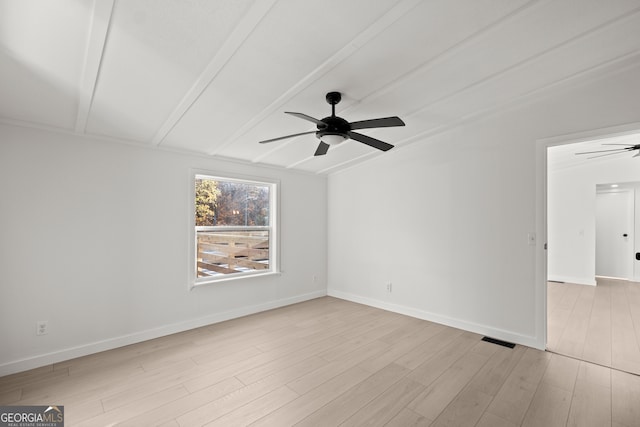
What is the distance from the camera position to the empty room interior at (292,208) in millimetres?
2027

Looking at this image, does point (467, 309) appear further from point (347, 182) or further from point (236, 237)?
point (236, 237)

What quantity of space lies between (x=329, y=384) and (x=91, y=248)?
281 cm

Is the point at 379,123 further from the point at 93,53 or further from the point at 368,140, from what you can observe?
the point at 93,53

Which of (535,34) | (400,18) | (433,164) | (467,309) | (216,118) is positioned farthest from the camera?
(433,164)

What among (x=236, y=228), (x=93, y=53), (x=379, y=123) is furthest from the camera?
(x=236, y=228)

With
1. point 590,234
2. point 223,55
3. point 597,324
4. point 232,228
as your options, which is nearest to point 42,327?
point 232,228

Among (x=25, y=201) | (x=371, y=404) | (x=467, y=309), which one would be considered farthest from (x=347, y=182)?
(x=25, y=201)

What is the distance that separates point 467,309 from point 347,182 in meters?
2.76

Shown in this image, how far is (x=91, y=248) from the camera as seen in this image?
10.3 feet

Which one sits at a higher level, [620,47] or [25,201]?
[620,47]

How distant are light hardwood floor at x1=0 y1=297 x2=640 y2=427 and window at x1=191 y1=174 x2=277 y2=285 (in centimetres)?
102

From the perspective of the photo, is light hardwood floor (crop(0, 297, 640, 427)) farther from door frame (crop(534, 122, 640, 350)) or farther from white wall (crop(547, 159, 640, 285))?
white wall (crop(547, 159, 640, 285))

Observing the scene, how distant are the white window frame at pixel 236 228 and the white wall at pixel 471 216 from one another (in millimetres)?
1380

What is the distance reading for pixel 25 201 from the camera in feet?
9.15
